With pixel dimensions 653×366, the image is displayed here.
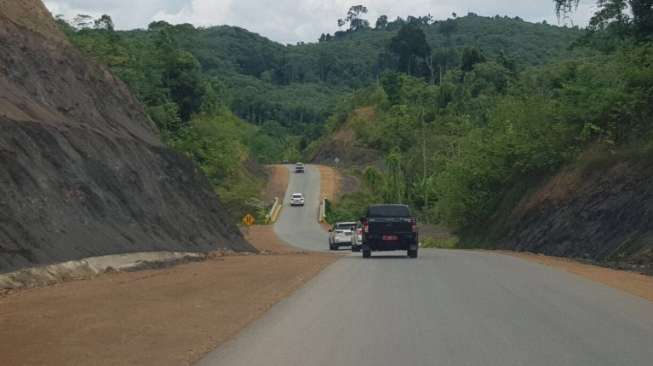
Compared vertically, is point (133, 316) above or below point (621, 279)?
above

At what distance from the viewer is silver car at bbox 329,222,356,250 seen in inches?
2066

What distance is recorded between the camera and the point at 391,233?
1384 inches

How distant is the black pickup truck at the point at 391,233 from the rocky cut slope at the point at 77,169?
22.6 feet

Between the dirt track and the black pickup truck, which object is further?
the black pickup truck

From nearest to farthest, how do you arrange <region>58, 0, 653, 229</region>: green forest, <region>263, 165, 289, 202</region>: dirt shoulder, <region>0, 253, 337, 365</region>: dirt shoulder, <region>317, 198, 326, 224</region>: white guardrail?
<region>0, 253, 337, 365</region>: dirt shoulder < <region>58, 0, 653, 229</region>: green forest < <region>317, 198, 326, 224</region>: white guardrail < <region>263, 165, 289, 202</region>: dirt shoulder

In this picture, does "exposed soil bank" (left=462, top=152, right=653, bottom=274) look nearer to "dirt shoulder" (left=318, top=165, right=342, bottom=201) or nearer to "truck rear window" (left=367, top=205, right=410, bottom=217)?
"truck rear window" (left=367, top=205, right=410, bottom=217)

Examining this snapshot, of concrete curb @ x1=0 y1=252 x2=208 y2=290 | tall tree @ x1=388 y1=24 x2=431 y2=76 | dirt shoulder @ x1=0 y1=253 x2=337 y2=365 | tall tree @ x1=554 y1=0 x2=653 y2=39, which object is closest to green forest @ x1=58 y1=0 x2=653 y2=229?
tall tree @ x1=554 y1=0 x2=653 y2=39

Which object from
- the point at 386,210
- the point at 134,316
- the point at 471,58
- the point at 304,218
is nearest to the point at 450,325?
the point at 134,316

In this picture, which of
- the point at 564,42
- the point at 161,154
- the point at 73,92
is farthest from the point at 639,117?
the point at 564,42

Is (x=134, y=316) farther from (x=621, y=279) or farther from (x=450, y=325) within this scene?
(x=621, y=279)

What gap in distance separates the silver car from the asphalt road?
2805 cm

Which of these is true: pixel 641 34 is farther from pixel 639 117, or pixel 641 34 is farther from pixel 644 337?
pixel 644 337

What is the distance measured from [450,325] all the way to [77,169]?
1850 centimetres

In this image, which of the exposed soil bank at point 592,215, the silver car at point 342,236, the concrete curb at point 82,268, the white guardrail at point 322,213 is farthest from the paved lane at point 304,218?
the concrete curb at point 82,268
